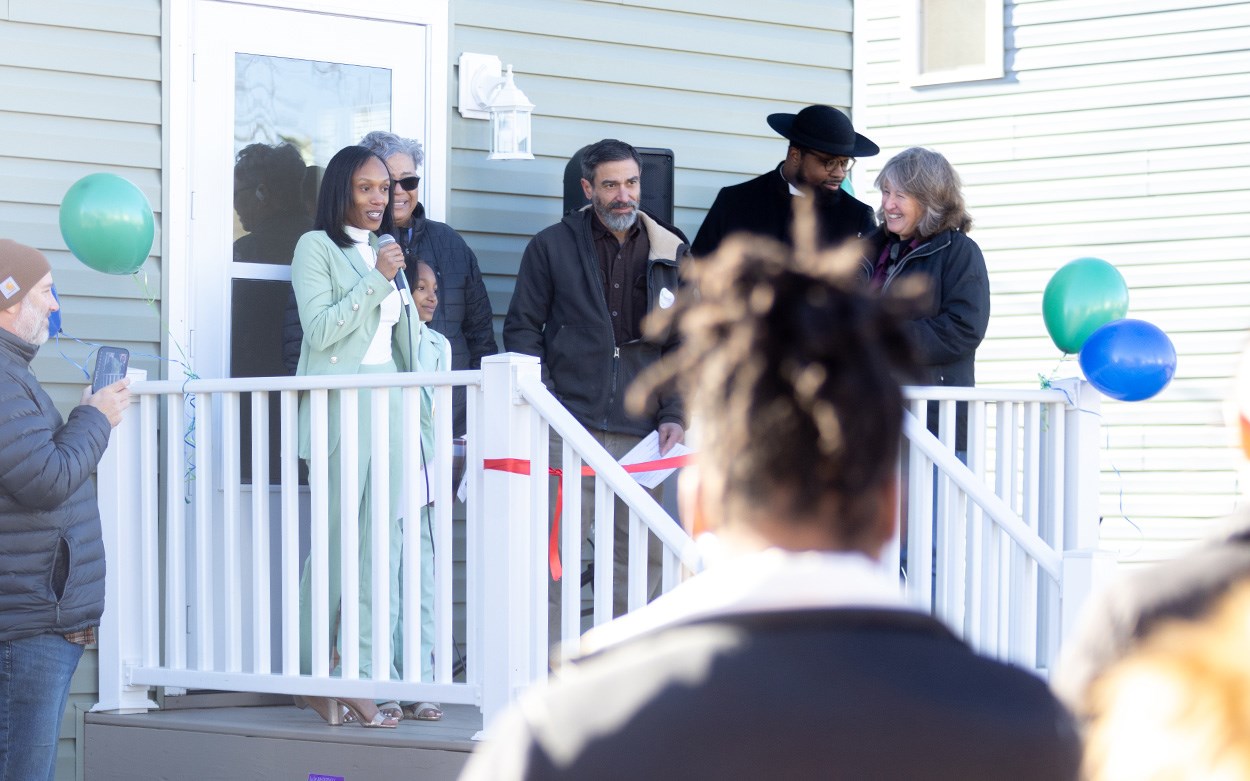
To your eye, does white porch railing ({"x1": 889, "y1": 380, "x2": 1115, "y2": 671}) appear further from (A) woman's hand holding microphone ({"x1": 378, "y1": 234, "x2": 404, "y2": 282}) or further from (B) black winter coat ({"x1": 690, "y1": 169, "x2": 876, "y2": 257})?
(A) woman's hand holding microphone ({"x1": 378, "y1": 234, "x2": 404, "y2": 282})

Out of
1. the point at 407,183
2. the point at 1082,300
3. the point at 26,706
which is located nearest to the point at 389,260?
the point at 407,183

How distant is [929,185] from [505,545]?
89.3 inches

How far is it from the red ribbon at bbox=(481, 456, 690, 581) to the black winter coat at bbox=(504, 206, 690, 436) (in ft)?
0.97

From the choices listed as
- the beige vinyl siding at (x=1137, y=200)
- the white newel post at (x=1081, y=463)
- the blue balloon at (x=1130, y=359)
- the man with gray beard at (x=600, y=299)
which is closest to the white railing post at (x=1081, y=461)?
the white newel post at (x=1081, y=463)

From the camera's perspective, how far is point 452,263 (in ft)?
18.5

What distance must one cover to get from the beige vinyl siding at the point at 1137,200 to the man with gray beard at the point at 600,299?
433cm

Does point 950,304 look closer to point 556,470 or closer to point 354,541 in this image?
point 556,470

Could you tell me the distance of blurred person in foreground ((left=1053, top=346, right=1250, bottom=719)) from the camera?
67.0 inches

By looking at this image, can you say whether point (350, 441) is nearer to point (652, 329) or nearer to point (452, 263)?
point (452, 263)

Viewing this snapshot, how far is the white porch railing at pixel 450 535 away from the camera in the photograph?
13.9 ft

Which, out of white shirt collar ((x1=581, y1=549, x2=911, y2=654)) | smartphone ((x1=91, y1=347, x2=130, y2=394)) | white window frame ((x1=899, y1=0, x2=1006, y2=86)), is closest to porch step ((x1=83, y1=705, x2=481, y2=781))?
smartphone ((x1=91, y1=347, x2=130, y2=394))

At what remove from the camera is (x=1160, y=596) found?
1.73 m

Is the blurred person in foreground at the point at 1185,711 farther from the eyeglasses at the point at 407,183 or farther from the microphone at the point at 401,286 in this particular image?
the eyeglasses at the point at 407,183

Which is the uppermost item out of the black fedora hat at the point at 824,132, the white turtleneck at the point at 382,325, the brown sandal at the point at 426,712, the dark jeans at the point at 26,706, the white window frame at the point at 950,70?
the white window frame at the point at 950,70
